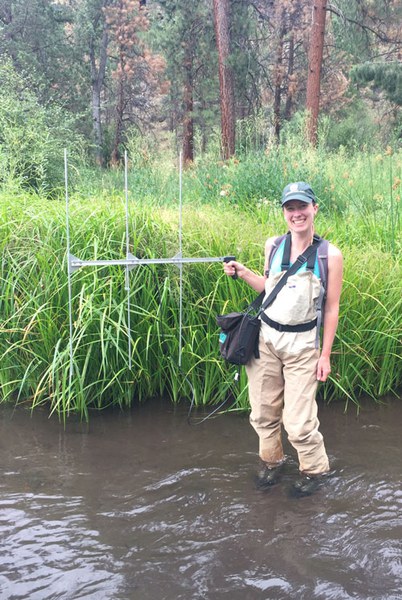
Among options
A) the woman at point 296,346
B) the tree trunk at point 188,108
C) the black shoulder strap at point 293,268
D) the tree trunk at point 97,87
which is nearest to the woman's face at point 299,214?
the woman at point 296,346

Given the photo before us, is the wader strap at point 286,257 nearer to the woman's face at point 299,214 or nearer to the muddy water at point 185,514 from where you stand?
the woman's face at point 299,214

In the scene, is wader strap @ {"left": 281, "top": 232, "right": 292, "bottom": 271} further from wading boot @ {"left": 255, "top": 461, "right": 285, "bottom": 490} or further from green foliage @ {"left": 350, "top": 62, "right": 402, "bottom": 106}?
green foliage @ {"left": 350, "top": 62, "right": 402, "bottom": 106}

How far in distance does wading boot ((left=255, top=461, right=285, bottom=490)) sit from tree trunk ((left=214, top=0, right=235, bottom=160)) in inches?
520

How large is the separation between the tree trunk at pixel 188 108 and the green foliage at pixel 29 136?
562 centimetres

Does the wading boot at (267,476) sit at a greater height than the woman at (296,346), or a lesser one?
lesser

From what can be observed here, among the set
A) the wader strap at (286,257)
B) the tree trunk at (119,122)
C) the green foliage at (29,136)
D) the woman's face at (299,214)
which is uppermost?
the tree trunk at (119,122)

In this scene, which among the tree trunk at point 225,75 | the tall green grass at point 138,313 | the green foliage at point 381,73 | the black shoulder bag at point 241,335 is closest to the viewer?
the black shoulder bag at point 241,335

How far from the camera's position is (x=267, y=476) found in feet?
11.7

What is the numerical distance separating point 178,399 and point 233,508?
58.9 inches

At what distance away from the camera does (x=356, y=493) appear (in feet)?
11.2

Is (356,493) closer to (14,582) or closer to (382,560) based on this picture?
(382,560)

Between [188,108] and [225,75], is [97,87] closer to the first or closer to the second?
[188,108]

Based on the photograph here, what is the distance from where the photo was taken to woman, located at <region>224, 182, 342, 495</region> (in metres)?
3.01

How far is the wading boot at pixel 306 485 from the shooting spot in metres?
3.41
